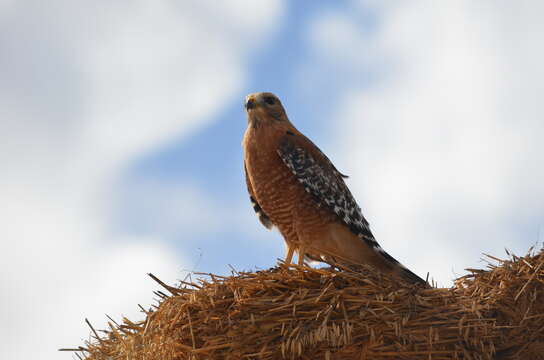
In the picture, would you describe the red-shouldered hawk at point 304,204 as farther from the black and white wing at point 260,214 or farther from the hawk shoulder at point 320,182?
the black and white wing at point 260,214

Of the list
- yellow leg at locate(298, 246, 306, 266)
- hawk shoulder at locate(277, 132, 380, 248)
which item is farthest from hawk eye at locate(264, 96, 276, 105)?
yellow leg at locate(298, 246, 306, 266)

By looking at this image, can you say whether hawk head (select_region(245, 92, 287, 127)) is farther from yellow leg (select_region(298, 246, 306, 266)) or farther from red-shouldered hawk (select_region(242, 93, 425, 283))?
yellow leg (select_region(298, 246, 306, 266))

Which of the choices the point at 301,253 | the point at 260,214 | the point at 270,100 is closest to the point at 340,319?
the point at 301,253

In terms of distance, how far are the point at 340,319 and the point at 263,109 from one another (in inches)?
110

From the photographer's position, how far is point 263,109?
6.50 metres

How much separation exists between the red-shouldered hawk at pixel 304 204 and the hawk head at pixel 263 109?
92 mm

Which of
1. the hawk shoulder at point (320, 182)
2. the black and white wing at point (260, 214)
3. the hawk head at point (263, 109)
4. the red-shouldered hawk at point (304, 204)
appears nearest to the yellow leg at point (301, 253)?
the red-shouldered hawk at point (304, 204)

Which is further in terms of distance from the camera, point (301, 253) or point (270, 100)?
point (270, 100)

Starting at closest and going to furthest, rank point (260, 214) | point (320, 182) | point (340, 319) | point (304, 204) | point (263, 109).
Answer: point (340, 319) < point (304, 204) < point (320, 182) < point (263, 109) < point (260, 214)

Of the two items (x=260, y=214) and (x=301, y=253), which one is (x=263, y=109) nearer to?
(x=260, y=214)

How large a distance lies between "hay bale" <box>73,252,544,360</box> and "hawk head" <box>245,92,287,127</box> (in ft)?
7.13

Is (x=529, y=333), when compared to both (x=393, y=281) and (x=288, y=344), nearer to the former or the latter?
(x=393, y=281)

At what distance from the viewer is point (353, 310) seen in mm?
4289

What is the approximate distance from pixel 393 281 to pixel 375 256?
5.62ft
